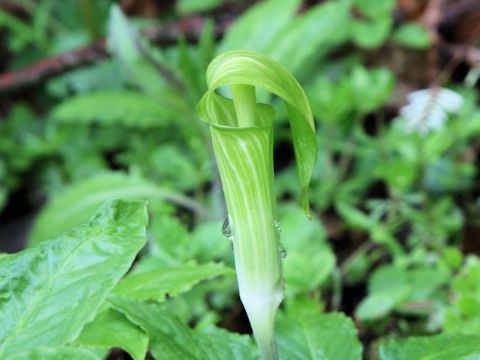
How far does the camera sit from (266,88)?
53cm

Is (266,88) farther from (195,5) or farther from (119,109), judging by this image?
(195,5)

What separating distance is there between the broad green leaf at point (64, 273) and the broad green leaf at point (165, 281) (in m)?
0.13

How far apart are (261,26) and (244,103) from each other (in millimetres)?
1366

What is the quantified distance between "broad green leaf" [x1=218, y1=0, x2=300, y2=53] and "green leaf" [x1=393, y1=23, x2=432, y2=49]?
380mm

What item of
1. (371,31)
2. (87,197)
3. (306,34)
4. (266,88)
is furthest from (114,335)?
(371,31)

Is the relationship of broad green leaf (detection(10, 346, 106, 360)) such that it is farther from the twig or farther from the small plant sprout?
the twig

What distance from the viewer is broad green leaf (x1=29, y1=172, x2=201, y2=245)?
5.67ft

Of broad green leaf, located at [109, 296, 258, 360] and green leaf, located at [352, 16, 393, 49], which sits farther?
green leaf, located at [352, 16, 393, 49]

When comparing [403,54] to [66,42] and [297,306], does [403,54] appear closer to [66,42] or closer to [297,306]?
[66,42]

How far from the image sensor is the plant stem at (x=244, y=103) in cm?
56

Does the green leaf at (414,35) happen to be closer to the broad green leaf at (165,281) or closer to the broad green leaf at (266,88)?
the broad green leaf at (165,281)

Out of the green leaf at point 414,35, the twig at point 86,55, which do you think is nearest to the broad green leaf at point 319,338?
the green leaf at point 414,35

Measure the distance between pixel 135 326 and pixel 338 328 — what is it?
0.26 m

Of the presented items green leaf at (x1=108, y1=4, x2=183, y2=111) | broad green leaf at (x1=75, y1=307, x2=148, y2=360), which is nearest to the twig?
green leaf at (x1=108, y1=4, x2=183, y2=111)
